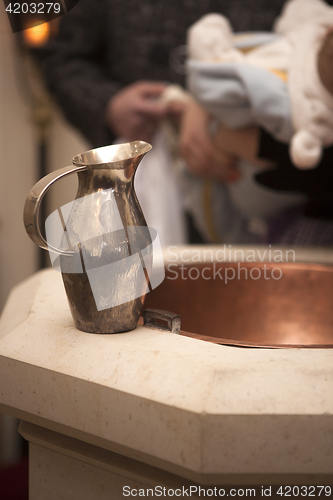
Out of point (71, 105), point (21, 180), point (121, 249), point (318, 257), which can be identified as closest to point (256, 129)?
point (318, 257)

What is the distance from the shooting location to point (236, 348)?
0.34 meters

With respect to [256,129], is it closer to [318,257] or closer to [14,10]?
[318,257]

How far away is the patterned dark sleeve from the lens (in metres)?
0.93

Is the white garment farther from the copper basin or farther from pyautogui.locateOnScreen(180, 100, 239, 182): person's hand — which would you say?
the copper basin

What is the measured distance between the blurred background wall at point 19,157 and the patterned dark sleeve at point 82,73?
22cm

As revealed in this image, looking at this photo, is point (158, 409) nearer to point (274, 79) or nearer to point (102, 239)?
point (102, 239)

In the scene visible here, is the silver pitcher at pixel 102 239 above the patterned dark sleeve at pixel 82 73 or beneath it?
beneath

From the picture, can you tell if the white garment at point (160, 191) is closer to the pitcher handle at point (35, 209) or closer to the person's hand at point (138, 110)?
the person's hand at point (138, 110)

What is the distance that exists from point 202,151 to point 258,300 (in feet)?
Result: 0.97

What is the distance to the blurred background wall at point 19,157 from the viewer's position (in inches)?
45.6

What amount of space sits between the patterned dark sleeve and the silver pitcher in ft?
2.02

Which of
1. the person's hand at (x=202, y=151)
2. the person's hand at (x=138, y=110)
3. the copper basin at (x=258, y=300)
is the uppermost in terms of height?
the person's hand at (x=138, y=110)

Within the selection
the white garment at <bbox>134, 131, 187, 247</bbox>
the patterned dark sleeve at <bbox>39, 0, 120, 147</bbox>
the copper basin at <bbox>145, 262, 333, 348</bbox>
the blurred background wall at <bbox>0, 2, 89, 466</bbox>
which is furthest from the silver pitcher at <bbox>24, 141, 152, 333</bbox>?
the blurred background wall at <bbox>0, 2, 89, 466</bbox>

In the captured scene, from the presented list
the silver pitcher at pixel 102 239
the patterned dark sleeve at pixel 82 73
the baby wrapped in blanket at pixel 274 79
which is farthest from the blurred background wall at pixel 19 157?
the silver pitcher at pixel 102 239
